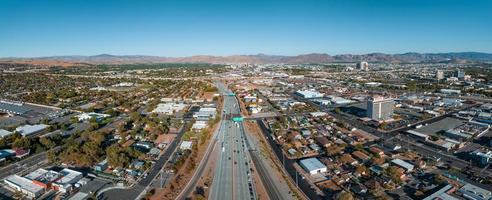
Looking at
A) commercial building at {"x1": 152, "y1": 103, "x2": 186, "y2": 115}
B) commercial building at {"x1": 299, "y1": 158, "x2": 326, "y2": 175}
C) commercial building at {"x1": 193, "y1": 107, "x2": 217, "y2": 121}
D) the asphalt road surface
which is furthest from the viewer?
commercial building at {"x1": 152, "y1": 103, "x2": 186, "y2": 115}

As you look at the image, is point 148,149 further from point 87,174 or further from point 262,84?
point 262,84

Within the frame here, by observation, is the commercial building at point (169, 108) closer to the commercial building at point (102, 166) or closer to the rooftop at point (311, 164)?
the commercial building at point (102, 166)

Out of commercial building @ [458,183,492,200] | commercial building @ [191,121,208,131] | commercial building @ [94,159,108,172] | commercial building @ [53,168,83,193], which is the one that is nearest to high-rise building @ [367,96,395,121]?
commercial building @ [458,183,492,200]

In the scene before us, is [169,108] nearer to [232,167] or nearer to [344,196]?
[232,167]

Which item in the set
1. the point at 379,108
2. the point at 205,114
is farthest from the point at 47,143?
the point at 379,108

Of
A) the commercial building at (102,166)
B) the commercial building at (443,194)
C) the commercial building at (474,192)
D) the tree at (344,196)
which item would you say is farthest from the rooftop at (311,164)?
the commercial building at (102,166)

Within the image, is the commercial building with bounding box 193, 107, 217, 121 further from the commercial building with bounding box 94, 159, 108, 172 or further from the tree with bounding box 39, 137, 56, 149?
the commercial building with bounding box 94, 159, 108, 172

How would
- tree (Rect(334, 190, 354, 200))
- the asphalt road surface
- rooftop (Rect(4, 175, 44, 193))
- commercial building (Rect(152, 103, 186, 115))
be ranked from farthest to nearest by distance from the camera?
commercial building (Rect(152, 103, 186, 115)) → rooftop (Rect(4, 175, 44, 193)) → the asphalt road surface → tree (Rect(334, 190, 354, 200))
